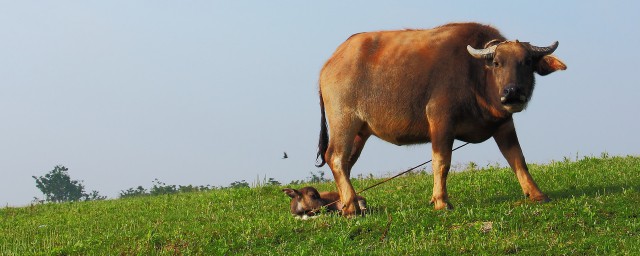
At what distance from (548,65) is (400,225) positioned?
3650 mm

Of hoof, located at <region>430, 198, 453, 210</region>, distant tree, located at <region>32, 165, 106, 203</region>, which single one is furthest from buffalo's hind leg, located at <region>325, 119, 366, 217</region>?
distant tree, located at <region>32, 165, 106, 203</region>

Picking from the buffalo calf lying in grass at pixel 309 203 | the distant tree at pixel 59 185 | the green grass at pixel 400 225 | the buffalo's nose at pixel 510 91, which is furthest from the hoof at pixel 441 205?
the distant tree at pixel 59 185

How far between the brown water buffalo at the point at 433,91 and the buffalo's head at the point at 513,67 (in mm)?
15

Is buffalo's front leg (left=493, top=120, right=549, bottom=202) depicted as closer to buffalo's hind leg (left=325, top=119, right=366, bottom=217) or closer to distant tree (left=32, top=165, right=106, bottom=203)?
buffalo's hind leg (left=325, top=119, right=366, bottom=217)

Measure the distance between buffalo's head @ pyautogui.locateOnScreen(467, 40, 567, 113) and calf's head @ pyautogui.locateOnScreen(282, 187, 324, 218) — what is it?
332cm

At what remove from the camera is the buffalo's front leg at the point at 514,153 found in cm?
1392

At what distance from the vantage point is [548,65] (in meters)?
13.7

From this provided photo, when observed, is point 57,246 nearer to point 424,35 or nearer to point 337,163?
point 337,163

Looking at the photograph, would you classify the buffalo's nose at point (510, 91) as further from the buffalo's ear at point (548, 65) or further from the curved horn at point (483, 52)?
the buffalo's ear at point (548, 65)

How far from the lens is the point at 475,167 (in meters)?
20.5

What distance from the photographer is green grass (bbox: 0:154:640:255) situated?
11.1 metres

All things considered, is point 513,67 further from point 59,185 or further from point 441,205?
point 59,185

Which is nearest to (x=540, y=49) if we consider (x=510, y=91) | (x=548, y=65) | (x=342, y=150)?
(x=548, y=65)

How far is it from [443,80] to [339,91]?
1845 mm
